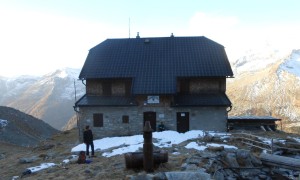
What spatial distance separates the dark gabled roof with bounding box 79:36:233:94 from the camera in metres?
29.2

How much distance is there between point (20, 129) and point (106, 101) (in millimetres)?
23415

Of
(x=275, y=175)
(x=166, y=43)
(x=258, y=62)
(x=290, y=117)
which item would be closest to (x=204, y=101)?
(x=166, y=43)

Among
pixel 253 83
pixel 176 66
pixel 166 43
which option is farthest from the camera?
pixel 253 83

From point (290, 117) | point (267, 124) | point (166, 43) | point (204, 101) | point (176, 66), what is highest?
point (166, 43)

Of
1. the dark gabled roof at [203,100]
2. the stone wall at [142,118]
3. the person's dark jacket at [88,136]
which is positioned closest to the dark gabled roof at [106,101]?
the stone wall at [142,118]

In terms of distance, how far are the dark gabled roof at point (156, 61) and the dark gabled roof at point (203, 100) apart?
1.27 meters

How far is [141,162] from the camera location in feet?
45.6

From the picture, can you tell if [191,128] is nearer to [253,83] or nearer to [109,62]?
[109,62]

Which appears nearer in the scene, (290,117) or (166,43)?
(166,43)

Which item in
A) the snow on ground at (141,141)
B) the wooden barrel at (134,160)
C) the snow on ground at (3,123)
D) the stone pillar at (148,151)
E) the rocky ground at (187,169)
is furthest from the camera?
the snow on ground at (3,123)

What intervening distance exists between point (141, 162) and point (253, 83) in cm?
11023

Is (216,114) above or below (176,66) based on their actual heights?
below

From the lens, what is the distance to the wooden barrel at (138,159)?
13891 millimetres

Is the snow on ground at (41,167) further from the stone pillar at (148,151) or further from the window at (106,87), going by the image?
the window at (106,87)
